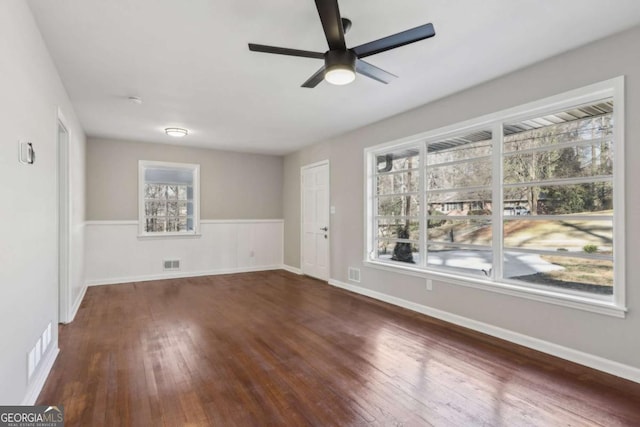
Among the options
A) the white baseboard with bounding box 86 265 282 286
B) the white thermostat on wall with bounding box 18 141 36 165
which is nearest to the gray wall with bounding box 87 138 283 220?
the white baseboard with bounding box 86 265 282 286

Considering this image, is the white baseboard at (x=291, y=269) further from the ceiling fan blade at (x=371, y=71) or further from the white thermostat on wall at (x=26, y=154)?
the white thermostat on wall at (x=26, y=154)

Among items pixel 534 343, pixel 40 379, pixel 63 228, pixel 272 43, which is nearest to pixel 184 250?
pixel 63 228

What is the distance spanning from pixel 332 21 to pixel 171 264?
567cm

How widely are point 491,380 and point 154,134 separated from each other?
5.73 metres

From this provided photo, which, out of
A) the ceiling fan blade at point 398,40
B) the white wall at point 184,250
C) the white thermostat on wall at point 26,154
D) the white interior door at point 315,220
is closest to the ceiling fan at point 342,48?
the ceiling fan blade at point 398,40

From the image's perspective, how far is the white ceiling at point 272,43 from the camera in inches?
86.4

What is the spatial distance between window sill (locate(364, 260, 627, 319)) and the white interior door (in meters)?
2.04

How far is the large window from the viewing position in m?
2.66

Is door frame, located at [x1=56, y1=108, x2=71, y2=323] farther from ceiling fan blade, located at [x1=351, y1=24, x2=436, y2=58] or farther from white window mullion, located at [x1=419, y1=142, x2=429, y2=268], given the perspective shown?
white window mullion, located at [x1=419, y1=142, x2=429, y2=268]

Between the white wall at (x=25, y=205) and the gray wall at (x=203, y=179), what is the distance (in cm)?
323

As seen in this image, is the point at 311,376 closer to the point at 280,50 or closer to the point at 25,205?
the point at 25,205

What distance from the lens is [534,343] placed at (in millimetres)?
2949

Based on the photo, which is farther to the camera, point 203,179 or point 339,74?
point 203,179

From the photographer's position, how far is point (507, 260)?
329 centimetres
